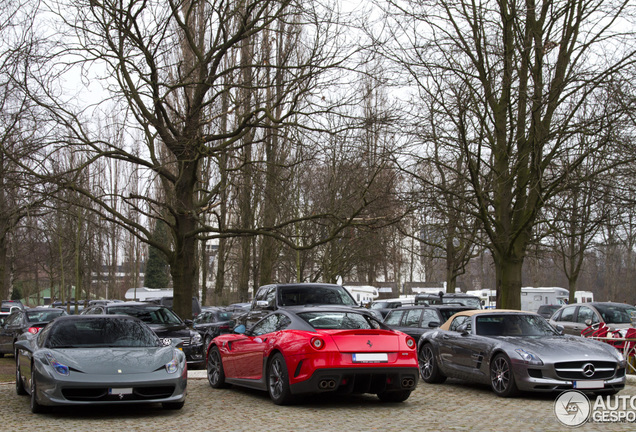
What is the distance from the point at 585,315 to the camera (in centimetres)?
1969

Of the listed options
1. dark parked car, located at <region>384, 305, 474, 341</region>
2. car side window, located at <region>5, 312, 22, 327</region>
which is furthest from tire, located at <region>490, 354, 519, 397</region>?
car side window, located at <region>5, 312, 22, 327</region>

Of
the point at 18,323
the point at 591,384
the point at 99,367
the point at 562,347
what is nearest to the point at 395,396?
the point at 562,347

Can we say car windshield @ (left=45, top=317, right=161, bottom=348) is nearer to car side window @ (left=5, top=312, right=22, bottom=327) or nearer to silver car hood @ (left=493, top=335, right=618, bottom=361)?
silver car hood @ (left=493, top=335, right=618, bottom=361)

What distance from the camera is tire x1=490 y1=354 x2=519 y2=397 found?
36.9 ft

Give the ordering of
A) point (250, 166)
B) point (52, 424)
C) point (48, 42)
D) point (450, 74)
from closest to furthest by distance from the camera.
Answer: point (52, 424) < point (48, 42) < point (450, 74) < point (250, 166)

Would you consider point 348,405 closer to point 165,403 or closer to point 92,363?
point 165,403

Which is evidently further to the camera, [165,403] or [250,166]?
[250,166]

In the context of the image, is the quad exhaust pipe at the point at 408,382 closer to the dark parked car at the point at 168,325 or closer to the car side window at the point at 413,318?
the car side window at the point at 413,318

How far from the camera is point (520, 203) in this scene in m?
20.1

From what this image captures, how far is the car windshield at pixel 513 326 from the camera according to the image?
12.6 m

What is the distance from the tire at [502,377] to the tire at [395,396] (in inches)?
68.0

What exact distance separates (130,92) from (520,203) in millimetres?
10598

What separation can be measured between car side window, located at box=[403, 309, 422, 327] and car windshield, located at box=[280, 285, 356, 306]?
1716mm

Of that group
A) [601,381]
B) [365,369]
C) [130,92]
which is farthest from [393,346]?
[130,92]
